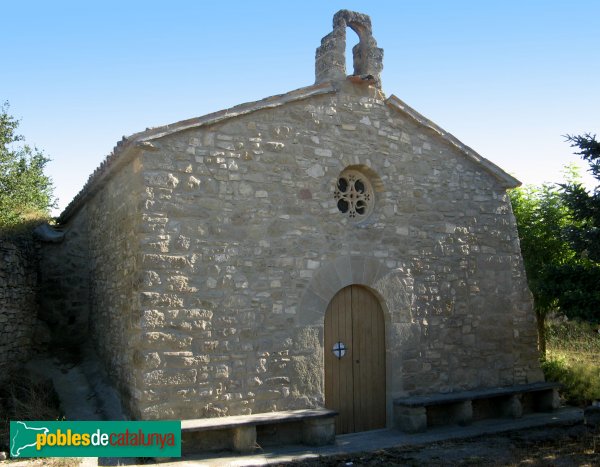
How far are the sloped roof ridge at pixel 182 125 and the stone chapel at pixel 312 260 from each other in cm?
2

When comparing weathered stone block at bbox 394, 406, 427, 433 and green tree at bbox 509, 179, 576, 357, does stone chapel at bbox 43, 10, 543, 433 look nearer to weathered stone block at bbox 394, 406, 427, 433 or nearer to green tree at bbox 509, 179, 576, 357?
weathered stone block at bbox 394, 406, 427, 433

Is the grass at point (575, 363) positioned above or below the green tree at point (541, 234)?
below

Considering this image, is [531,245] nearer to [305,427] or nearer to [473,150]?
[473,150]

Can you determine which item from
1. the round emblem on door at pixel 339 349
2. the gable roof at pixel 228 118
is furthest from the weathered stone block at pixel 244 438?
the gable roof at pixel 228 118

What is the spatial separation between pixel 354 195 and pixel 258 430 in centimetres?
352

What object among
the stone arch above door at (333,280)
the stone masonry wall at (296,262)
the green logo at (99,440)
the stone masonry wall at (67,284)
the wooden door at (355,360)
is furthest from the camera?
the stone masonry wall at (67,284)

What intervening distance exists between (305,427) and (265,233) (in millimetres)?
2514

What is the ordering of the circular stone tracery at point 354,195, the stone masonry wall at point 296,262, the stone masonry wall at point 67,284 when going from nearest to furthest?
the stone masonry wall at point 296,262
the circular stone tracery at point 354,195
the stone masonry wall at point 67,284

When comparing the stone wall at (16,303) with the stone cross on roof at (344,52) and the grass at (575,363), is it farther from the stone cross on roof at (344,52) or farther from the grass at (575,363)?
the grass at (575,363)

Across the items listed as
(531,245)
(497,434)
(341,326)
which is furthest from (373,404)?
(531,245)

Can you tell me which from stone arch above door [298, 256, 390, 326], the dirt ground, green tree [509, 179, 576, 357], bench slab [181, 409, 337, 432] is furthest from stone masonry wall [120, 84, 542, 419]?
green tree [509, 179, 576, 357]

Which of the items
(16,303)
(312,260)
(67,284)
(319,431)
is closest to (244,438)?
(319,431)

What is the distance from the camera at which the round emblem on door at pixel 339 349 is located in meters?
7.60

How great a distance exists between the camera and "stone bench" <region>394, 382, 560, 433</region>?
7.68 m
